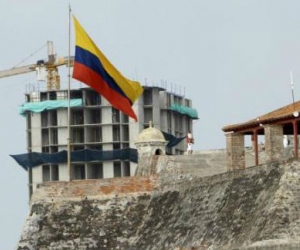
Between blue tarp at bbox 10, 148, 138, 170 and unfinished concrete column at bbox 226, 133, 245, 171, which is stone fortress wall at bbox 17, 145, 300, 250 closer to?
unfinished concrete column at bbox 226, 133, 245, 171


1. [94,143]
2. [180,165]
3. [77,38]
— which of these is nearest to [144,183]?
[180,165]

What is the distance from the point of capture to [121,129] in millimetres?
172000

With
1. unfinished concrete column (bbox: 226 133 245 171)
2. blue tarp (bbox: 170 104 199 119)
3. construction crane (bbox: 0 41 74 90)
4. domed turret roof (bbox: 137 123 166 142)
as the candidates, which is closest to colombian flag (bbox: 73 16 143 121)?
domed turret roof (bbox: 137 123 166 142)

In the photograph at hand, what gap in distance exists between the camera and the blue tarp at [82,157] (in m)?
168

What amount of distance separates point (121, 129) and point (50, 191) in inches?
3855

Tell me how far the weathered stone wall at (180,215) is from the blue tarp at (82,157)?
93.3 m

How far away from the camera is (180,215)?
68562 millimetres

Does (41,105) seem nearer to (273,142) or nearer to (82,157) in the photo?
(82,157)

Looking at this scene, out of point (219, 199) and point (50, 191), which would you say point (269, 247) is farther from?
point (50, 191)

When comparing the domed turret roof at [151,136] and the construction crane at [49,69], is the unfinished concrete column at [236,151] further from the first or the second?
the construction crane at [49,69]

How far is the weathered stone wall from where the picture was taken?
60.6 metres

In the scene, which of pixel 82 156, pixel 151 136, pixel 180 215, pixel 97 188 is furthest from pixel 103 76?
pixel 82 156

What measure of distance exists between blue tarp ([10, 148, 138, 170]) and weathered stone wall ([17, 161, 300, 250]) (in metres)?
93.3

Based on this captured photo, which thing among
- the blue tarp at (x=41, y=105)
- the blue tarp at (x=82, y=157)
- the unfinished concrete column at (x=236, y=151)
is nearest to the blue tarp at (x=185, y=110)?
the blue tarp at (x=82, y=157)
